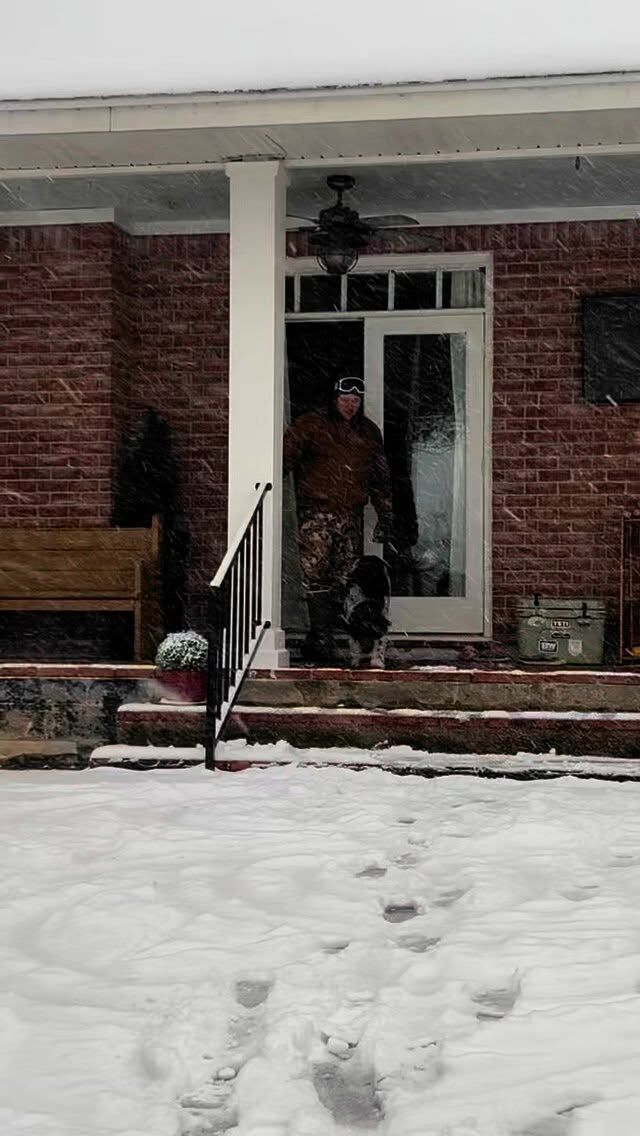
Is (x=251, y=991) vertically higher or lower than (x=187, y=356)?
lower

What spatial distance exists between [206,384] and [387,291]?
1.40 meters

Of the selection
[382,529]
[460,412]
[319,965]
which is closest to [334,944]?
[319,965]

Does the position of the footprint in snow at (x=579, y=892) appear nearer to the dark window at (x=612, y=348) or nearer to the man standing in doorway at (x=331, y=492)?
the man standing in doorway at (x=331, y=492)

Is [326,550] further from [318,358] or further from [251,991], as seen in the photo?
[251,991]

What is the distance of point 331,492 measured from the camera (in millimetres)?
7348

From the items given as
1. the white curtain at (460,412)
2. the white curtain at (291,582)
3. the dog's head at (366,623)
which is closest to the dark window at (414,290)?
the white curtain at (460,412)

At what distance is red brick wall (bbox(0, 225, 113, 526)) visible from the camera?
841 centimetres

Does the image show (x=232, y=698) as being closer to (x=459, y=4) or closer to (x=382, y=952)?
(x=382, y=952)

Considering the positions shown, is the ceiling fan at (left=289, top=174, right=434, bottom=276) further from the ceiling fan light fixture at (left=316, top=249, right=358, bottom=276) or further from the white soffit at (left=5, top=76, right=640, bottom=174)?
the white soffit at (left=5, top=76, right=640, bottom=174)

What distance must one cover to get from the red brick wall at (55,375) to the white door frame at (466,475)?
181 cm

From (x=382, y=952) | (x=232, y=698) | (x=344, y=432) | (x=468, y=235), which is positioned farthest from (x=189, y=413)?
(x=382, y=952)

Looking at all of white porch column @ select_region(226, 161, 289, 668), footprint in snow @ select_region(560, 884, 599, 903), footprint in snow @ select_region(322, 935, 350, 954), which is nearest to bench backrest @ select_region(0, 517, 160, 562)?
white porch column @ select_region(226, 161, 289, 668)

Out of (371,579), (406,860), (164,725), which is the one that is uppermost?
(371,579)

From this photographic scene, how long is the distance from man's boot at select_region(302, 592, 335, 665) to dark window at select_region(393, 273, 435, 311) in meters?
2.35
